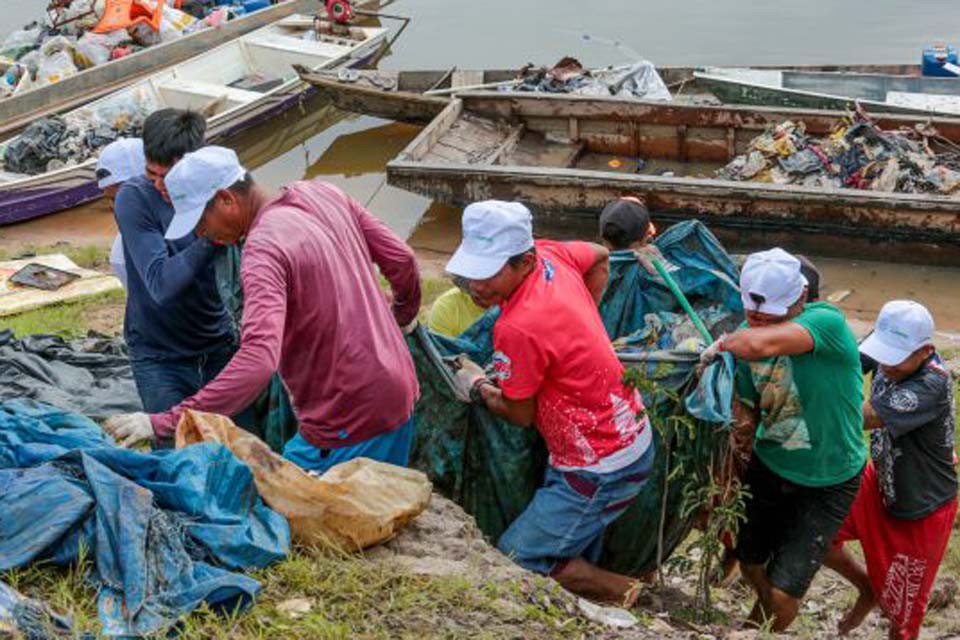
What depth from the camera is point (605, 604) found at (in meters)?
4.43

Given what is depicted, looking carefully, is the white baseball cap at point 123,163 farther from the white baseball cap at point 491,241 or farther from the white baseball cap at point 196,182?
the white baseball cap at point 491,241

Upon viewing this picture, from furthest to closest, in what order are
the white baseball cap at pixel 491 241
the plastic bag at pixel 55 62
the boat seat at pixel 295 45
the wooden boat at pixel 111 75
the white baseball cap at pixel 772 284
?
the boat seat at pixel 295 45
the plastic bag at pixel 55 62
the wooden boat at pixel 111 75
the white baseball cap at pixel 772 284
the white baseball cap at pixel 491 241

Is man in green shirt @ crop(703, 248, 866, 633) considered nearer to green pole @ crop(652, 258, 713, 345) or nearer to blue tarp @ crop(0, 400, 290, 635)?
green pole @ crop(652, 258, 713, 345)

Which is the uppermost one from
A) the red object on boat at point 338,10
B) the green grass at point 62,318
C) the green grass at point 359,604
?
the green grass at point 359,604

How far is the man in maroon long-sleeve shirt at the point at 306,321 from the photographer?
362cm

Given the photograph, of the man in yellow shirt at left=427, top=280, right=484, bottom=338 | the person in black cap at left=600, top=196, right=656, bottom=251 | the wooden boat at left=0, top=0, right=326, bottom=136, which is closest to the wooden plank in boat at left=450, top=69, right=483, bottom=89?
the wooden boat at left=0, top=0, right=326, bottom=136

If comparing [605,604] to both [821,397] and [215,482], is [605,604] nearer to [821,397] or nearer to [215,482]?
[821,397]

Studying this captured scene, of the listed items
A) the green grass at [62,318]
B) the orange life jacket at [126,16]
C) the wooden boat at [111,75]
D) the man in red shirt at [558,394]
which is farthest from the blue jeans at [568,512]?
the orange life jacket at [126,16]

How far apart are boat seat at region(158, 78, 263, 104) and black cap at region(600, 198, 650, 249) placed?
34.3 feet

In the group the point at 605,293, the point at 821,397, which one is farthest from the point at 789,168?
the point at 821,397

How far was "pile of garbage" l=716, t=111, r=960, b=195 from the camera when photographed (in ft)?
36.1

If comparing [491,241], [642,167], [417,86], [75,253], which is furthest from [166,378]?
[417,86]

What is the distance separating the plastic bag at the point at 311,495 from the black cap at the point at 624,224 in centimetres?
213

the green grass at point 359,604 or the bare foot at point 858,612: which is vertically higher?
the green grass at point 359,604
